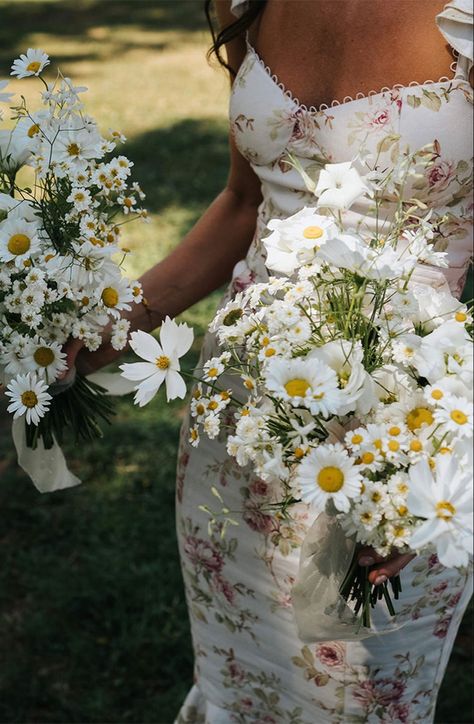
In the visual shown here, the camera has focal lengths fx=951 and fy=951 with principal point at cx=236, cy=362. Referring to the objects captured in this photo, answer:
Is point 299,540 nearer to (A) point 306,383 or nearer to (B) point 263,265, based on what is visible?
(B) point 263,265

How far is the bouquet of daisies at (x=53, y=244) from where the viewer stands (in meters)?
1.45

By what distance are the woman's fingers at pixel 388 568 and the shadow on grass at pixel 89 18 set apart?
33.5 ft

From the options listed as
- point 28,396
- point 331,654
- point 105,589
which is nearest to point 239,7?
point 28,396

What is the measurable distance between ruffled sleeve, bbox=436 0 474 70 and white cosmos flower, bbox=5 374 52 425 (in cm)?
86

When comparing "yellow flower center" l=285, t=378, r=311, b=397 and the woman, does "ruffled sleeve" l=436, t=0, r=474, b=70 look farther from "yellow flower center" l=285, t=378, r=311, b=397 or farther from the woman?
"yellow flower center" l=285, t=378, r=311, b=397

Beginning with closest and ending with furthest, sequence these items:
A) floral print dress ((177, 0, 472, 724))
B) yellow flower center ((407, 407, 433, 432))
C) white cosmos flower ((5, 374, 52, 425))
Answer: yellow flower center ((407, 407, 433, 432))
white cosmos flower ((5, 374, 52, 425))
floral print dress ((177, 0, 472, 724))

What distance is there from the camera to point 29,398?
4.77ft

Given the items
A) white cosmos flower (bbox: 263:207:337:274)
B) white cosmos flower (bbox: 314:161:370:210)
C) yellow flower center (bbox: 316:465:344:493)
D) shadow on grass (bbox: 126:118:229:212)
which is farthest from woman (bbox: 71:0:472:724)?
shadow on grass (bbox: 126:118:229:212)

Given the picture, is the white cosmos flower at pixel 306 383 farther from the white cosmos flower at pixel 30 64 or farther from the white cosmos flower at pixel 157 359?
the white cosmos flower at pixel 30 64

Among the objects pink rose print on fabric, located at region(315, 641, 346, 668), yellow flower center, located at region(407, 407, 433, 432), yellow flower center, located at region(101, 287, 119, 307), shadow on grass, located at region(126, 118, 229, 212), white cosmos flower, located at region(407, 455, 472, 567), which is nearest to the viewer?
white cosmos flower, located at region(407, 455, 472, 567)

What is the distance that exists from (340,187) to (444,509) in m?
0.51

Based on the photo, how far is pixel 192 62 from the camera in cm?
1002

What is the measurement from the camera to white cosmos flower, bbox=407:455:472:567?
3.49 feet

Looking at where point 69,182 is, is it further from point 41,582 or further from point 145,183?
point 145,183
